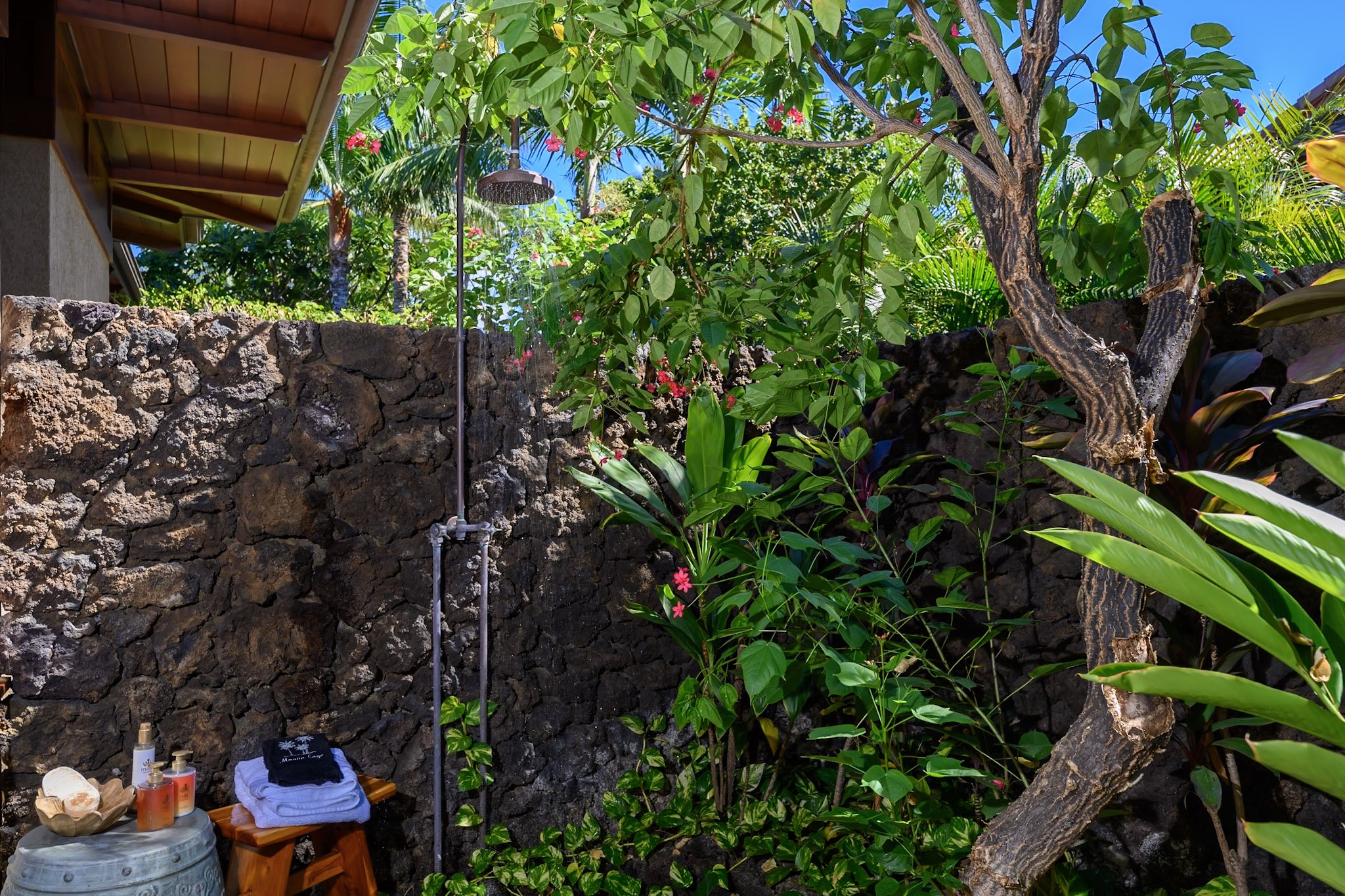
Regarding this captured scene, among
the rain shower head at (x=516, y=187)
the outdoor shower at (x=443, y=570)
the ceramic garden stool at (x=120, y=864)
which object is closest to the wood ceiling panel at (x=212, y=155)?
the rain shower head at (x=516, y=187)

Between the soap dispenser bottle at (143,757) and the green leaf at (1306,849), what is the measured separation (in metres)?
2.10

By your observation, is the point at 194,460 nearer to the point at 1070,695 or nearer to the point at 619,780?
the point at 619,780

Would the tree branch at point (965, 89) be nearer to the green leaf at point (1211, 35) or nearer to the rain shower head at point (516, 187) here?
the green leaf at point (1211, 35)

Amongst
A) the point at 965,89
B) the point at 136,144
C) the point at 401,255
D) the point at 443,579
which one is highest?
the point at 401,255

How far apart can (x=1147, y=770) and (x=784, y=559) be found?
100 centimetres

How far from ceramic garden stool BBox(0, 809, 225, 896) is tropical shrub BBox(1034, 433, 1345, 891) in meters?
1.81

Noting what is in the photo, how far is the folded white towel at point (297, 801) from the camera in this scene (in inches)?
84.6

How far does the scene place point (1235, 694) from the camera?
0.95 m

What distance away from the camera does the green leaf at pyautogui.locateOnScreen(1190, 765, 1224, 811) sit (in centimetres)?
193

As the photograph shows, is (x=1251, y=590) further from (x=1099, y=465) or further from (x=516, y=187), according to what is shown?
(x=516, y=187)

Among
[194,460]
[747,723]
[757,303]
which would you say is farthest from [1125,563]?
[194,460]

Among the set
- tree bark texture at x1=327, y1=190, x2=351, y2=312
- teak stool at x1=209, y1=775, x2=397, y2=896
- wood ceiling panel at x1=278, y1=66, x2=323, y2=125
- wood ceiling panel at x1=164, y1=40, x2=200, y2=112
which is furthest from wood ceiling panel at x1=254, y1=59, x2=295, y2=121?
tree bark texture at x1=327, y1=190, x2=351, y2=312

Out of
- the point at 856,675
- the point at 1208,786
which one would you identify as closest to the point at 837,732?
the point at 856,675

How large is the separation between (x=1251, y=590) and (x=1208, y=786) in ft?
4.00
